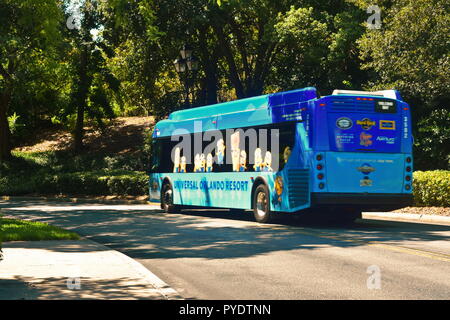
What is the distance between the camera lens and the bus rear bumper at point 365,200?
17547mm

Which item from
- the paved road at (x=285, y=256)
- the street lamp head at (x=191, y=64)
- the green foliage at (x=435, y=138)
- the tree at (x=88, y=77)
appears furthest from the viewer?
the tree at (x=88, y=77)

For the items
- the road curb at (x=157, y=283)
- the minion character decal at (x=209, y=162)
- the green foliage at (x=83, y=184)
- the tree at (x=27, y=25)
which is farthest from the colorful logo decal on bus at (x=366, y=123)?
the green foliage at (x=83, y=184)

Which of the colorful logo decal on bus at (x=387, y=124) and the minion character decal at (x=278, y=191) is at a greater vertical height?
the colorful logo decal on bus at (x=387, y=124)

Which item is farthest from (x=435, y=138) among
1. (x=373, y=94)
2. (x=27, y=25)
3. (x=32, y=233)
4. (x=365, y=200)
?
Answer: (x=32, y=233)

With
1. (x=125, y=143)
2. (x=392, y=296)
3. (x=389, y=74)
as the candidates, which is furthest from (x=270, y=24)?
(x=392, y=296)

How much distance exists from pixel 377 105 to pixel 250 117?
3.80m

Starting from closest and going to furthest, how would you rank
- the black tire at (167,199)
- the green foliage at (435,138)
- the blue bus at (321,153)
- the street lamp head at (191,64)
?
the blue bus at (321,153) < the black tire at (167,199) < the street lamp head at (191,64) < the green foliage at (435,138)

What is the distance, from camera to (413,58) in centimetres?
2564

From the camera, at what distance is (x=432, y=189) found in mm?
22953

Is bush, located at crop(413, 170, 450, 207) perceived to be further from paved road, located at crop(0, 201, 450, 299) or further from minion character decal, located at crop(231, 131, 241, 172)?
minion character decal, located at crop(231, 131, 241, 172)

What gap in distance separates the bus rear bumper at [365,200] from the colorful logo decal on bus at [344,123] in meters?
1.68

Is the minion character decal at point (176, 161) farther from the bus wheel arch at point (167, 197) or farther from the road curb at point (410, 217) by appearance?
the road curb at point (410, 217)

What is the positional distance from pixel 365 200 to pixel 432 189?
5.92 m

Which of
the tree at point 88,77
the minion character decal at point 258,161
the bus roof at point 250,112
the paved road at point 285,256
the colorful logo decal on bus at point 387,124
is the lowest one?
the paved road at point 285,256
